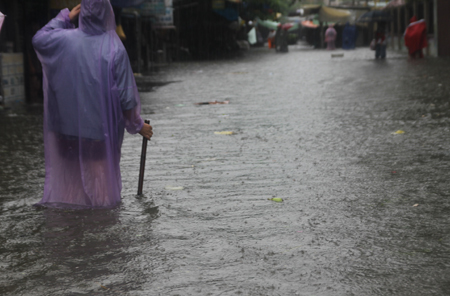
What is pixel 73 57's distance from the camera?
4832mm

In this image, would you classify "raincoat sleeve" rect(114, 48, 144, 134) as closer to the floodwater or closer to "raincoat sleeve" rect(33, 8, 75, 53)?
"raincoat sleeve" rect(33, 8, 75, 53)

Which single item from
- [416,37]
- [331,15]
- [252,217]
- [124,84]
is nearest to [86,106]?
[124,84]

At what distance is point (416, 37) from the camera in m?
26.2

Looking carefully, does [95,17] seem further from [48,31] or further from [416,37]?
[416,37]

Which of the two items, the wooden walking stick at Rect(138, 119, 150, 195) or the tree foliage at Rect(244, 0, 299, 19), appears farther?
the tree foliage at Rect(244, 0, 299, 19)

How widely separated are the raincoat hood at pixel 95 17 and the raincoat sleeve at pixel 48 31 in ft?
0.77

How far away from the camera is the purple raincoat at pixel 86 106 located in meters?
4.80

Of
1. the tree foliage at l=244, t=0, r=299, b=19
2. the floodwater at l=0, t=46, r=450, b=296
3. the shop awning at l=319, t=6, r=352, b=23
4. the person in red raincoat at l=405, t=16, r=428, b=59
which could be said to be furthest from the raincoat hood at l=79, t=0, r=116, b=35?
the shop awning at l=319, t=6, r=352, b=23

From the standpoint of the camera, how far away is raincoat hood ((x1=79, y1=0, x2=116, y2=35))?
15.6 feet

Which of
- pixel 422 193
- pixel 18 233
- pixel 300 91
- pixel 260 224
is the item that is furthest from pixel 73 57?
pixel 300 91

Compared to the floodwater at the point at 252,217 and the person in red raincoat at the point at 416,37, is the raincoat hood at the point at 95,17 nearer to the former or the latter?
the floodwater at the point at 252,217

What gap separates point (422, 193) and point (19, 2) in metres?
10.9

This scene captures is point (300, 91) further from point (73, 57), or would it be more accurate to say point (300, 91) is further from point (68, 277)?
point (68, 277)

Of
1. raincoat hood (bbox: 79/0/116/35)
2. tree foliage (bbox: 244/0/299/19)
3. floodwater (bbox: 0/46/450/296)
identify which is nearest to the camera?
floodwater (bbox: 0/46/450/296)
